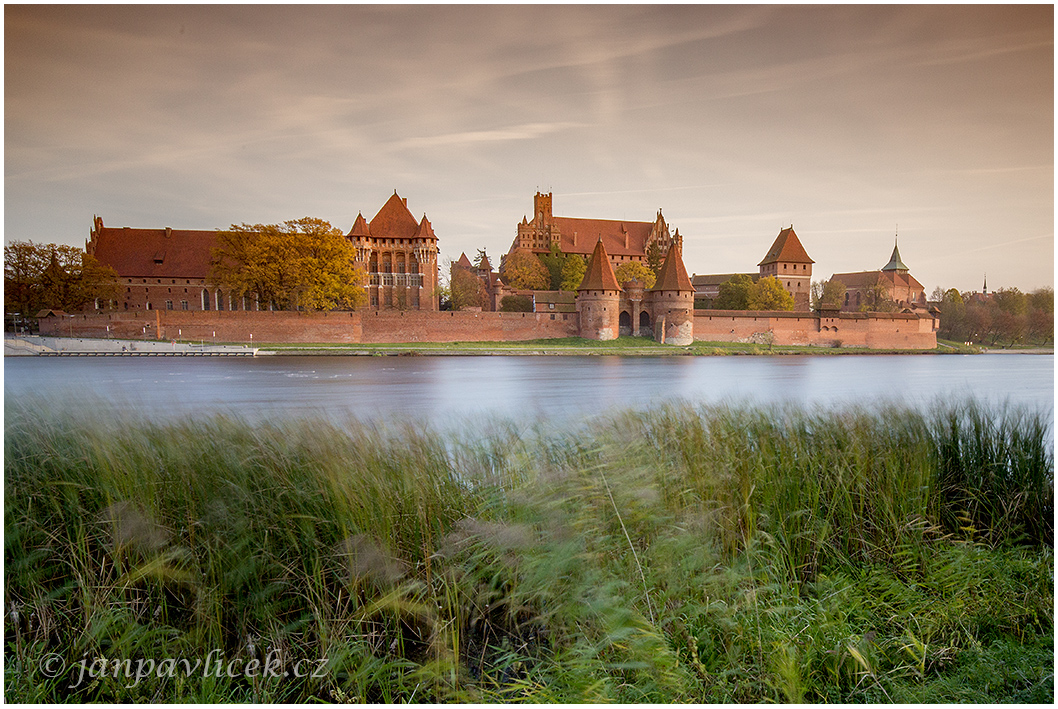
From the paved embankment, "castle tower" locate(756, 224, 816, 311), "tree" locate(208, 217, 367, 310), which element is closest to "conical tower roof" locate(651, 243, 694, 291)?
"castle tower" locate(756, 224, 816, 311)

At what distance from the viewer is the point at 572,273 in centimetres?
4278

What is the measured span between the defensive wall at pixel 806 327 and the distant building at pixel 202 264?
19245 mm

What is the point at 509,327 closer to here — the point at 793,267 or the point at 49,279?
the point at 793,267

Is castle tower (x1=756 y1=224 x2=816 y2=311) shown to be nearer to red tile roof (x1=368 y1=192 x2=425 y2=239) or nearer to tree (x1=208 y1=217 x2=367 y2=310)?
red tile roof (x1=368 y1=192 x2=425 y2=239)

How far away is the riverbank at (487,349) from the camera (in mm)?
22688

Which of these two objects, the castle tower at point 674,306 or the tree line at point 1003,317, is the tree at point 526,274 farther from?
the tree line at point 1003,317

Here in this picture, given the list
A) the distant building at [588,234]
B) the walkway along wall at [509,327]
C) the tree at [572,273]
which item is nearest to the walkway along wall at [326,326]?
the walkway along wall at [509,327]

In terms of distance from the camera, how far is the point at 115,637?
2.03 m

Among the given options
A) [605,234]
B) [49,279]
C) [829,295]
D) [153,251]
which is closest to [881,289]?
[829,295]

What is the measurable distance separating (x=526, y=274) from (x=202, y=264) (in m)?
22.8

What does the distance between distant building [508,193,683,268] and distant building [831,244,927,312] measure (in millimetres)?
16211

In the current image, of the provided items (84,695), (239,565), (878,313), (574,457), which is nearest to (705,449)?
(574,457)

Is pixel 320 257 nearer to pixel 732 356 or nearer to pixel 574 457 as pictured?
pixel 732 356

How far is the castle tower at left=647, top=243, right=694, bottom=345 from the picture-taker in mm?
33906
